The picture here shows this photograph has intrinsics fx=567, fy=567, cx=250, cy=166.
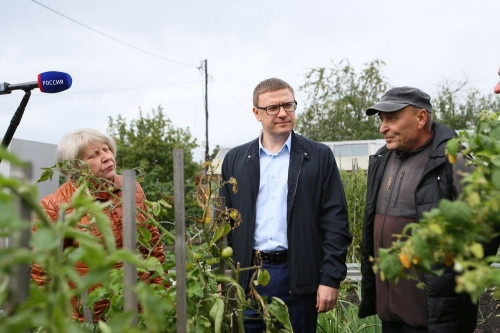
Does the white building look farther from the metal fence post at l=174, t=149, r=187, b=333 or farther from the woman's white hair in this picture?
the metal fence post at l=174, t=149, r=187, b=333

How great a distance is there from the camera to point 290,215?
8.29 ft

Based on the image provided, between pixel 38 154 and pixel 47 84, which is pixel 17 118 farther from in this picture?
pixel 38 154

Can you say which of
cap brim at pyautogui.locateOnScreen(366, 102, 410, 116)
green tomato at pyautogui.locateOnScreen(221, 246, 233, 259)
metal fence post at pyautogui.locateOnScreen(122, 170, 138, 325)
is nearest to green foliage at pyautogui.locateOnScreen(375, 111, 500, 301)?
metal fence post at pyautogui.locateOnScreen(122, 170, 138, 325)

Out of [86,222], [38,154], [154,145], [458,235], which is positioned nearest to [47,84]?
[86,222]

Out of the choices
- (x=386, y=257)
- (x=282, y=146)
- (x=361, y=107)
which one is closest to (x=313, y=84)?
(x=361, y=107)

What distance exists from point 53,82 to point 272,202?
1071mm

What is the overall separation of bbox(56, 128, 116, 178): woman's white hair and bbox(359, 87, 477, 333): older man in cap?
1220 millimetres

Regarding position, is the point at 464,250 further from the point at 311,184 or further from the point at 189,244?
the point at 311,184

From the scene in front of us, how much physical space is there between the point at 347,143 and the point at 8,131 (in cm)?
1808

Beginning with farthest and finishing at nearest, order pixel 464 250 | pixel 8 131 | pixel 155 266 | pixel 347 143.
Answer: pixel 347 143 < pixel 8 131 < pixel 155 266 < pixel 464 250

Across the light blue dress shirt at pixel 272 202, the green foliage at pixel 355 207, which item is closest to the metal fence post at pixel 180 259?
the light blue dress shirt at pixel 272 202

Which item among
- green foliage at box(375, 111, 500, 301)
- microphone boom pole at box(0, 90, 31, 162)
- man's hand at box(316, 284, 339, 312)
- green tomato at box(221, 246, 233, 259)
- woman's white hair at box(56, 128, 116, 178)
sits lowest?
man's hand at box(316, 284, 339, 312)

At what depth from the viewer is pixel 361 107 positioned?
2381 cm

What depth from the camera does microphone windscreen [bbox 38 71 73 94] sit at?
2.21m
